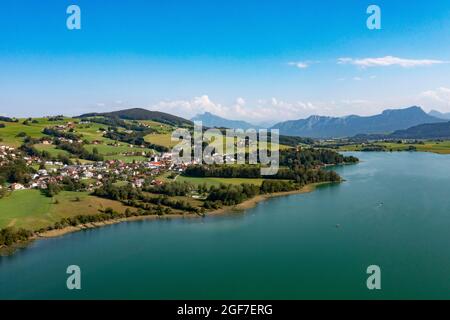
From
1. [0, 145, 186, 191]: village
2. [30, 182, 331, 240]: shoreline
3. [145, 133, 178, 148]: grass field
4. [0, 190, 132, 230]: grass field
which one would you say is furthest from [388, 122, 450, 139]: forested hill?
[0, 190, 132, 230]: grass field

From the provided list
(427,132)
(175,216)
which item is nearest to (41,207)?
(175,216)

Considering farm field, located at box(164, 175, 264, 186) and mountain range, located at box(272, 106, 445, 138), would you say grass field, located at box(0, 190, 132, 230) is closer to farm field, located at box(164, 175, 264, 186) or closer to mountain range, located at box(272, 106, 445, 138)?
farm field, located at box(164, 175, 264, 186)

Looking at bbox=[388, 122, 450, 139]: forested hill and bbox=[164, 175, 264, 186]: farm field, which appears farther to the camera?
bbox=[388, 122, 450, 139]: forested hill

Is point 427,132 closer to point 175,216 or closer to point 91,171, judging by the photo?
point 91,171

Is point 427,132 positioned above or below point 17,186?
above

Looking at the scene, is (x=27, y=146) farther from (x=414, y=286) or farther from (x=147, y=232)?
(x=414, y=286)

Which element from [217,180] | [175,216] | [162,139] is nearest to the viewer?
[175,216]
